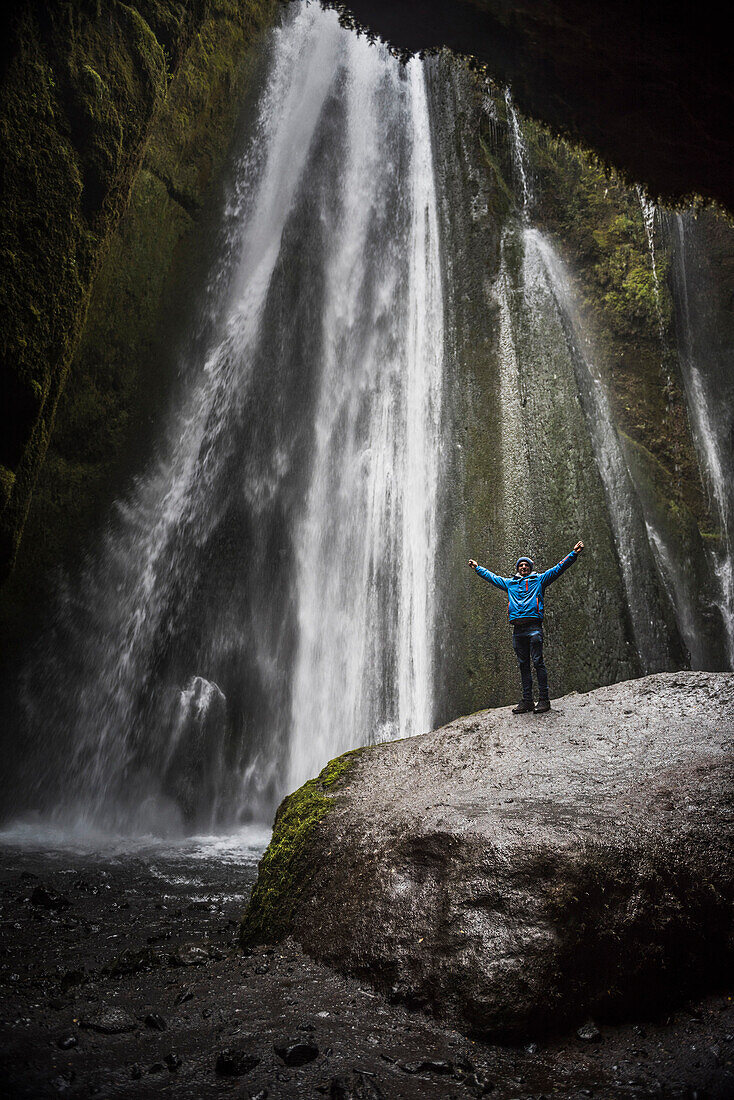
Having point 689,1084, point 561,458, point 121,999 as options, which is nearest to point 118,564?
point 561,458

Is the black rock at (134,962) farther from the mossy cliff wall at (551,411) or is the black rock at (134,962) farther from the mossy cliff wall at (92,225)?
the mossy cliff wall at (551,411)

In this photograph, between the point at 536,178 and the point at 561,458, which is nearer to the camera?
the point at 561,458

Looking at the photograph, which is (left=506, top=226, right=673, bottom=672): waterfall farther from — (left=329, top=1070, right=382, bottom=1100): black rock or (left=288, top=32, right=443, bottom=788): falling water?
(left=329, top=1070, right=382, bottom=1100): black rock

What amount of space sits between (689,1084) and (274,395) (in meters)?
11.9

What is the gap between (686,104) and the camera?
457 cm

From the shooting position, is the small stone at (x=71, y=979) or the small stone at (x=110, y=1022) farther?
the small stone at (x=71, y=979)

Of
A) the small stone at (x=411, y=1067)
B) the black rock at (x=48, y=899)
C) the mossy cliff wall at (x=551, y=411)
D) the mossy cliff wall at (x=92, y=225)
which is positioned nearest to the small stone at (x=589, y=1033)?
the small stone at (x=411, y=1067)

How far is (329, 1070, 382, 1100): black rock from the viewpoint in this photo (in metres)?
2.12

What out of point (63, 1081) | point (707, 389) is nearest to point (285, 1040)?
point (63, 1081)

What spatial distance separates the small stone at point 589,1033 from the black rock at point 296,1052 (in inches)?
41.3

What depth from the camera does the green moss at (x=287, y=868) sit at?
139 inches

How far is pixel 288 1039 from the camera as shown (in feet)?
8.07

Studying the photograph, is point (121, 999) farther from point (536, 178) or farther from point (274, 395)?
point (536, 178)

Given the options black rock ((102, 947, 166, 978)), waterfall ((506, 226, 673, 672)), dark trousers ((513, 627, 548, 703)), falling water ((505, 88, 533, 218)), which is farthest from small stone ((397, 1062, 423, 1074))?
falling water ((505, 88, 533, 218))
